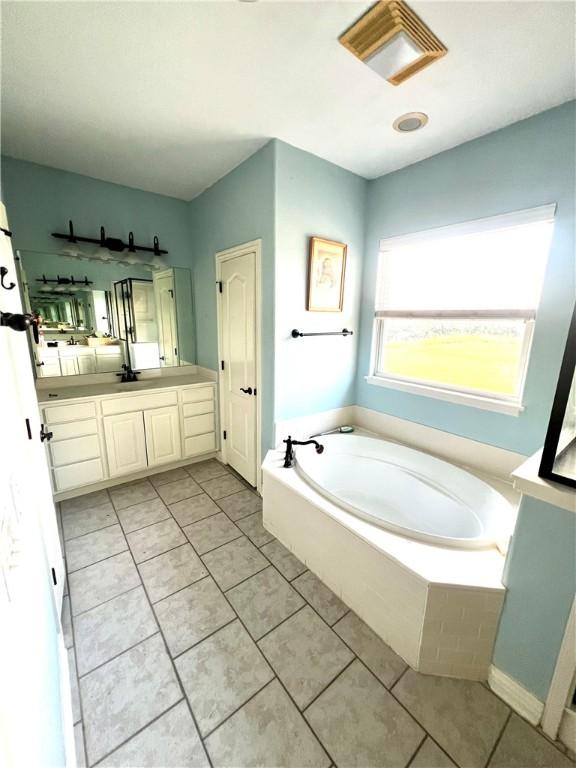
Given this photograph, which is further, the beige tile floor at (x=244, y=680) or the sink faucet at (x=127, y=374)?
the sink faucet at (x=127, y=374)

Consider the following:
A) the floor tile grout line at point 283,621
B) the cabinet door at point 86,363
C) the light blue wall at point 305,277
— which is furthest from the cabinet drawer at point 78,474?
the floor tile grout line at point 283,621

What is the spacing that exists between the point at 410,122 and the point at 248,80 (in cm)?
94

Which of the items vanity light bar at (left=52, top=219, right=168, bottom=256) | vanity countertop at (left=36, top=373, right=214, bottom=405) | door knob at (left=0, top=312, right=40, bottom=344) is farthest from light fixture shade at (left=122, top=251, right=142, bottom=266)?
door knob at (left=0, top=312, right=40, bottom=344)

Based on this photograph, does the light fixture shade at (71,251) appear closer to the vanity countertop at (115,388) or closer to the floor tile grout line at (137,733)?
the vanity countertop at (115,388)

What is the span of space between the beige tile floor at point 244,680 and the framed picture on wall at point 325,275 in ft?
5.89

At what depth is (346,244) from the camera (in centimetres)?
241

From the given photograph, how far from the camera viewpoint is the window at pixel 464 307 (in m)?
1.78

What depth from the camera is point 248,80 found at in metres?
1.44

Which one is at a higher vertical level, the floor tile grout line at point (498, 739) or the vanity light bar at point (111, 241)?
the vanity light bar at point (111, 241)

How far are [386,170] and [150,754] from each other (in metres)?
3.42

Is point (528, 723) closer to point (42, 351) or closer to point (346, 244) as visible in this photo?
point (346, 244)

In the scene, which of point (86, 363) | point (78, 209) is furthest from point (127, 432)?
point (78, 209)

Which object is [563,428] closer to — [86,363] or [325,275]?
[325,275]

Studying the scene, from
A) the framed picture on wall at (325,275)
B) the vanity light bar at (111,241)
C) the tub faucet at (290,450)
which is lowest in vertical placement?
the tub faucet at (290,450)
